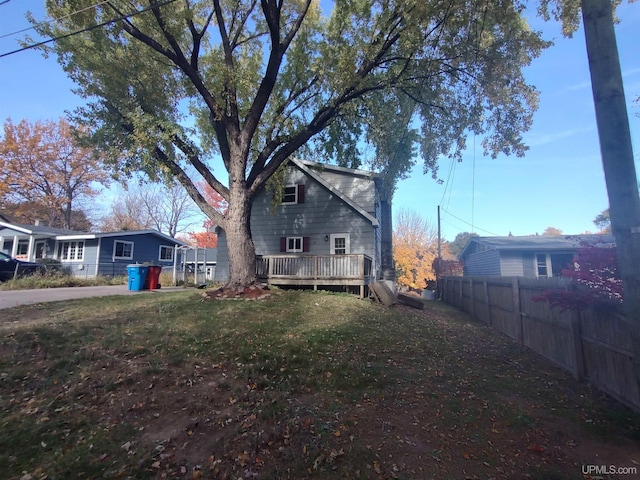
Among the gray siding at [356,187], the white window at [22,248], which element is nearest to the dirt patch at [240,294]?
the gray siding at [356,187]

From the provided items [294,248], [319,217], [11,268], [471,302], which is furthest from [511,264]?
[11,268]

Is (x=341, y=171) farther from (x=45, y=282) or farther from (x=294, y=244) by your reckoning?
(x=45, y=282)

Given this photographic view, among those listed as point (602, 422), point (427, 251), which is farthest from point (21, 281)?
point (427, 251)

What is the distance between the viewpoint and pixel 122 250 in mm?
23016

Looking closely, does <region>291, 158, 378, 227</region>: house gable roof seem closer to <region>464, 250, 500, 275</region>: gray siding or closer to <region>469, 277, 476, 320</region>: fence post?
<region>469, 277, 476, 320</region>: fence post

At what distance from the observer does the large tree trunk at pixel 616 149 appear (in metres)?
3.33

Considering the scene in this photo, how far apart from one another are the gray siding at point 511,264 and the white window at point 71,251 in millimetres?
27557

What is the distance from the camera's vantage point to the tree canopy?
9508 mm

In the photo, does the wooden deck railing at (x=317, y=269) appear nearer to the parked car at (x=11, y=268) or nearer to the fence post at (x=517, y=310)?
the fence post at (x=517, y=310)

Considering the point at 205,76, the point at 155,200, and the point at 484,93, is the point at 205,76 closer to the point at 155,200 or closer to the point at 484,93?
the point at 484,93

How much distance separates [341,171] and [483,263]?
13.2 metres

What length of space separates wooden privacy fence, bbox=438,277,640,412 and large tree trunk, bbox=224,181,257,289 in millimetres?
7352

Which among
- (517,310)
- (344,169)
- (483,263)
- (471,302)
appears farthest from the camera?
(483,263)

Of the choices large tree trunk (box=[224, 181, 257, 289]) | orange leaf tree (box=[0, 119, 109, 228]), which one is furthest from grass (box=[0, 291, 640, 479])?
orange leaf tree (box=[0, 119, 109, 228])
